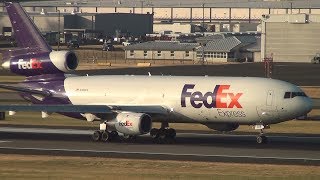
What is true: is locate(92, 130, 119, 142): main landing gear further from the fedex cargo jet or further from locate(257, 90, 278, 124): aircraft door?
locate(257, 90, 278, 124): aircraft door

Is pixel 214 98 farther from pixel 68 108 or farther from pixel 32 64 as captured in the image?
pixel 32 64

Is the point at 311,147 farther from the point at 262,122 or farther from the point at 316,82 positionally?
the point at 316,82

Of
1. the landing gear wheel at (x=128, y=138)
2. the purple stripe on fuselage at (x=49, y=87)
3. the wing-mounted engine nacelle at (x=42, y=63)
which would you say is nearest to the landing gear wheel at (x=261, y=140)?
the landing gear wheel at (x=128, y=138)

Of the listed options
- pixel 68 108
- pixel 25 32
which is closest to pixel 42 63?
pixel 25 32

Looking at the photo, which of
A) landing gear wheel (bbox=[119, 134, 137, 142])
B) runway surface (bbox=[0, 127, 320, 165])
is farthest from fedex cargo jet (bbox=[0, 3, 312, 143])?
runway surface (bbox=[0, 127, 320, 165])

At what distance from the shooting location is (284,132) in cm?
7531

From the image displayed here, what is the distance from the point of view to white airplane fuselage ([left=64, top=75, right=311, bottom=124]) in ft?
212

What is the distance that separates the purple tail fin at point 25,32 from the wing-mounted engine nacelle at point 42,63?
0.68 m

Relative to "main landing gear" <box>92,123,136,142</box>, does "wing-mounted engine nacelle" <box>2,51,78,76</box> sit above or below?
above

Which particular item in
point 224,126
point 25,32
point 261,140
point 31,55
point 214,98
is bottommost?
point 261,140

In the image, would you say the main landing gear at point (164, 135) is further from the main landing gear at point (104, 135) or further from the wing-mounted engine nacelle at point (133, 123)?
the wing-mounted engine nacelle at point (133, 123)

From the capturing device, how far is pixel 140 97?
68.4 metres

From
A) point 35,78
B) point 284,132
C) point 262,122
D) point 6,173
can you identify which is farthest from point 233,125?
point 6,173

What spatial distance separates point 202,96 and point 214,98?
86 centimetres
